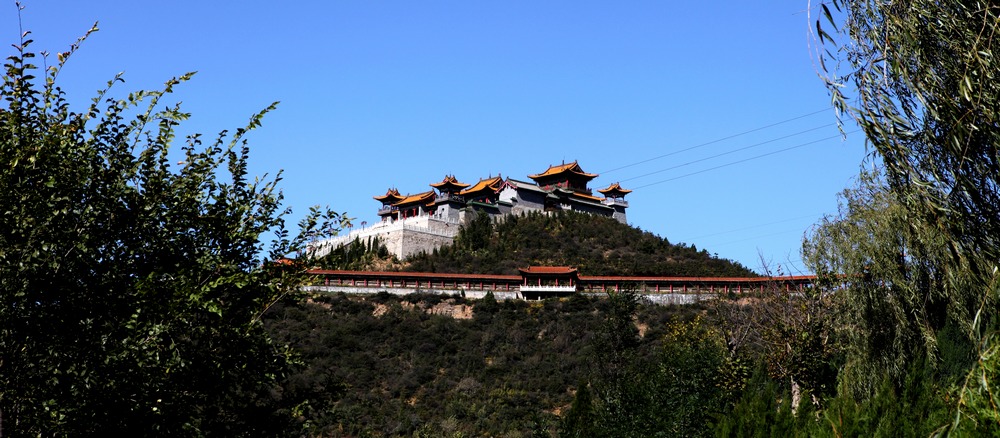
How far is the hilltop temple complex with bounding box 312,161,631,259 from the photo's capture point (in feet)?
258

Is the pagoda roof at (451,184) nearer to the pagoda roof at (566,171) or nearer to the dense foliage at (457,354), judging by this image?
the pagoda roof at (566,171)

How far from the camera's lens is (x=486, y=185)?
86.5 m

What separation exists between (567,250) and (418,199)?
1676 cm

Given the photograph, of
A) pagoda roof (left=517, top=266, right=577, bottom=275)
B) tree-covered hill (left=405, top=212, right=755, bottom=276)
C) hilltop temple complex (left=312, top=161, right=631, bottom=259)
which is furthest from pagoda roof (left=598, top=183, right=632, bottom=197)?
pagoda roof (left=517, top=266, right=577, bottom=275)

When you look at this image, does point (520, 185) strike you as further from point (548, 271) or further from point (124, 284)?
point (124, 284)

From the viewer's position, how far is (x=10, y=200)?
10.5 metres

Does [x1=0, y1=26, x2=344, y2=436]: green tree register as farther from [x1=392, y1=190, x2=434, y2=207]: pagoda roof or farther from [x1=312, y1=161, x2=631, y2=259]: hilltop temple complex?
[x1=392, y1=190, x2=434, y2=207]: pagoda roof

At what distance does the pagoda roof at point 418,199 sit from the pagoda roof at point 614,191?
54.6 feet

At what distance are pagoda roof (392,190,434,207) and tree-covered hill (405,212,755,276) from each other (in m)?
6.09

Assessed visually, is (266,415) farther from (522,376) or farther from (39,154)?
(522,376)

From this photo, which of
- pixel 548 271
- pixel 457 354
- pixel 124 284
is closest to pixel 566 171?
pixel 548 271

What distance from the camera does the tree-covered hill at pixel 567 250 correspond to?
73438 mm

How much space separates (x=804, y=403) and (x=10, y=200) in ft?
48.1

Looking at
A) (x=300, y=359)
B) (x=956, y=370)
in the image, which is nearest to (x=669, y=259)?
(x=956, y=370)
